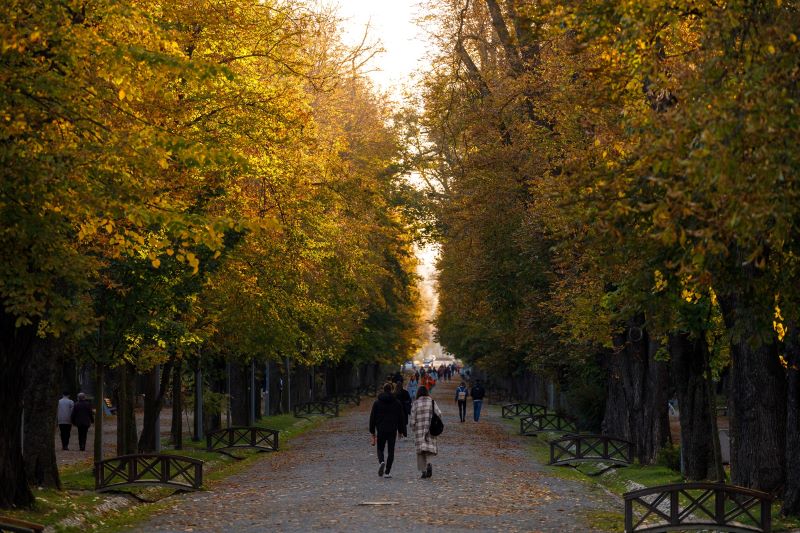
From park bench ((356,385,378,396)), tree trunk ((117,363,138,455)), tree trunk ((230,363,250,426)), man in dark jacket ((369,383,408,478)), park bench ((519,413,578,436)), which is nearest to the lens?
man in dark jacket ((369,383,408,478))

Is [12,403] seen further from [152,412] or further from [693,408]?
[693,408]

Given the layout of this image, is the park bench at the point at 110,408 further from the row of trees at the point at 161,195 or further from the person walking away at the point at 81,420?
the person walking away at the point at 81,420

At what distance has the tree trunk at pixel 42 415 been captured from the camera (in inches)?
827

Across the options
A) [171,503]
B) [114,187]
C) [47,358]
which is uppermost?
[114,187]

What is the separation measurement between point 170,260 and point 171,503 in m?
4.16

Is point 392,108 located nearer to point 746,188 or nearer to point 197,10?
point 197,10

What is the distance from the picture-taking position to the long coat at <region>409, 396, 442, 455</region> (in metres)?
24.5

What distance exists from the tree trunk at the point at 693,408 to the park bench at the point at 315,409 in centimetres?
3330

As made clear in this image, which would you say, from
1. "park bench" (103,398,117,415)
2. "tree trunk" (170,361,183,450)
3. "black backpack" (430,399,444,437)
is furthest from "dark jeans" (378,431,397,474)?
"park bench" (103,398,117,415)

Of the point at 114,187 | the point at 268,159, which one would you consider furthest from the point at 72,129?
the point at 268,159

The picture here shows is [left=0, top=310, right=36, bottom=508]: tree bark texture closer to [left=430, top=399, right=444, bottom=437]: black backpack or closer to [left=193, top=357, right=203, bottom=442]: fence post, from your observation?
[left=430, top=399, right=444, bottom=437]: black backpack

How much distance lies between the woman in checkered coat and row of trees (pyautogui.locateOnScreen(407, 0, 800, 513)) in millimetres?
3838

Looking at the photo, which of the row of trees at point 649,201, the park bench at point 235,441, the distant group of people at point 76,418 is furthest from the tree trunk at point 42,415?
the distant group of people at point 76,418

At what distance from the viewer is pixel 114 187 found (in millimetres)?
13672
